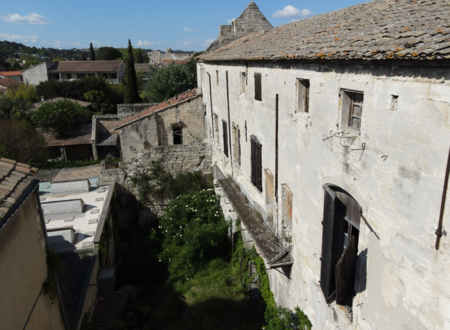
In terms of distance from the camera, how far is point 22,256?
6516 millimetres

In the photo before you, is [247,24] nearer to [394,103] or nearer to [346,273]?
[394,103]

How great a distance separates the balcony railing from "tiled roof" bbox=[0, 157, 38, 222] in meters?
5.92

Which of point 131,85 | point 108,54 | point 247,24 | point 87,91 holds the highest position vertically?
point 108,54

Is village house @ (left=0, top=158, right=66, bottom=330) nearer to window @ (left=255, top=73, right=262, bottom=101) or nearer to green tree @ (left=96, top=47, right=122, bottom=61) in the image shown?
window @ (left=255, top=73, right=262, bottom=101)

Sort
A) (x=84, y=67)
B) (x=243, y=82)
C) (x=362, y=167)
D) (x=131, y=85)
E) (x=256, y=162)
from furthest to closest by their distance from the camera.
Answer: (x=84, y=67) < (x=131, y=85) < (x=243, y=82) < (x=256, y=162) < (x=362, y=167)

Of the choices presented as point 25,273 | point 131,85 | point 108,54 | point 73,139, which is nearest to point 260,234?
point 25,273

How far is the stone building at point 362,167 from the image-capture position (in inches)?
165

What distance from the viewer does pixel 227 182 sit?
14773 millimetres

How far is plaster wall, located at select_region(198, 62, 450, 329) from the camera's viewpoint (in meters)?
4.16

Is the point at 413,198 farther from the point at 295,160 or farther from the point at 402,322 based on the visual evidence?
the point at 295,160

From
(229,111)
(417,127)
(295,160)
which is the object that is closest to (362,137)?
(417,127)

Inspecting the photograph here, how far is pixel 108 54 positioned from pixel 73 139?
7052 cm

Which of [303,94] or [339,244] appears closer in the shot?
[339,244]

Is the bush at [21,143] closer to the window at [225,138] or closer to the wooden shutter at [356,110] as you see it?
the window at [225,138]
